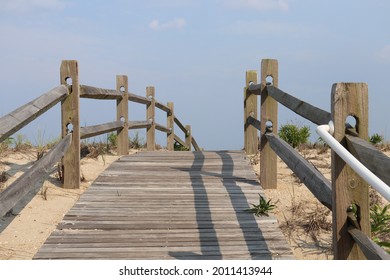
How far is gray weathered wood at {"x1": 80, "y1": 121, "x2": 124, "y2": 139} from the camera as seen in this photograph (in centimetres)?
609

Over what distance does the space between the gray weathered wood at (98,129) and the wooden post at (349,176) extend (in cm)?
396

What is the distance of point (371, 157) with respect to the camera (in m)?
2.16

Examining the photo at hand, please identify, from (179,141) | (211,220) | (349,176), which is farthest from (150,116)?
(349,176)

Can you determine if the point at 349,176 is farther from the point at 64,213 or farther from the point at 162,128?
the point at 162,128

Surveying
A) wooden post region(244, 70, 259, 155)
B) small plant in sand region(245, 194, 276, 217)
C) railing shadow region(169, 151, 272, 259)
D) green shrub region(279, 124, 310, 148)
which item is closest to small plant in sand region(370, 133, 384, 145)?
green shrub region(279, 124, 310, 148)

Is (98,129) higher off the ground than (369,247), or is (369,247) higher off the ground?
(98,129)

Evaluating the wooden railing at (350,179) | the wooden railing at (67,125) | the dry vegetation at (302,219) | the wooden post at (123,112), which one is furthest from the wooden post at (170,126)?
the wooden railing at (350,179)

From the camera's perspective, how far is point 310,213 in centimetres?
469

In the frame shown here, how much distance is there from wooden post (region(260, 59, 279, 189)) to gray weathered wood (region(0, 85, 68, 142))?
234 cm

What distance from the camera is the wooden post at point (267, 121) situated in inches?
231

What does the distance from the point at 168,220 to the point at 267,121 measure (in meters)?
2.10

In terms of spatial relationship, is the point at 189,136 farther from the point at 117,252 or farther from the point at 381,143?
A: the point at 117,252

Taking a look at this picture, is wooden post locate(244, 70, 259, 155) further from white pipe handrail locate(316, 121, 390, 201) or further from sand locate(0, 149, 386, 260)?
white pipe handrail locate(316, 121, 390, 201)

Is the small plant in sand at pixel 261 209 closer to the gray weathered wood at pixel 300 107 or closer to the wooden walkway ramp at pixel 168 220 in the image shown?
the wooden walkway ramp at pixel 168 220
